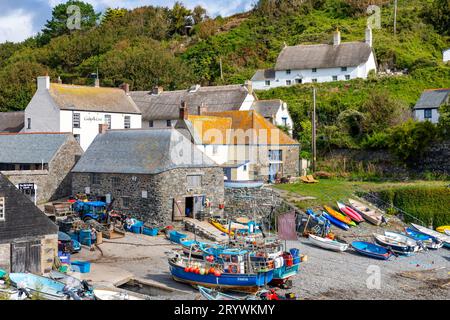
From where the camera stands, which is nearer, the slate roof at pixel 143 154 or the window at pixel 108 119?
the slate roof at pixel 143 154

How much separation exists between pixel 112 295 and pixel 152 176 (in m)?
14.2

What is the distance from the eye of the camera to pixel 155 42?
3196 inches

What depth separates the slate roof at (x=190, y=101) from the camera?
50812mm

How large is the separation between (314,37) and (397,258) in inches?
1794

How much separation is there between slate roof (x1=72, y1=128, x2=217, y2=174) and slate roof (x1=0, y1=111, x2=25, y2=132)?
43.7ft

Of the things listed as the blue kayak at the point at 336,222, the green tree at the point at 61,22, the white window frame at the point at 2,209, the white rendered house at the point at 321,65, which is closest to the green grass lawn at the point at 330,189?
the blue kayak at the point at 336,222

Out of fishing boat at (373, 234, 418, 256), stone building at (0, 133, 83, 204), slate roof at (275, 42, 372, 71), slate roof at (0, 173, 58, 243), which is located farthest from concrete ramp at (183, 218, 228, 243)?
slate roof at (275, 42, 372, 71)

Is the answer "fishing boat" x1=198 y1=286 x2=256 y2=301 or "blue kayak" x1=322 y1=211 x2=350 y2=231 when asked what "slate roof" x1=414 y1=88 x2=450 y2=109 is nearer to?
"blue kayak" x1=322 y1=211 x2=350 y2=231

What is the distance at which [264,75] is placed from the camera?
60969 mm

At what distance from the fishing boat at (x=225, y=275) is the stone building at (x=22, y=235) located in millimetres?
5363

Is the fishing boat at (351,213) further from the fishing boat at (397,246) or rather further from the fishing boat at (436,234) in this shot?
the fishing boat at (397,246)

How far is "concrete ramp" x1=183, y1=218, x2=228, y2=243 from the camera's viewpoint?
105 ft
